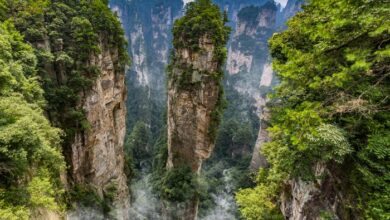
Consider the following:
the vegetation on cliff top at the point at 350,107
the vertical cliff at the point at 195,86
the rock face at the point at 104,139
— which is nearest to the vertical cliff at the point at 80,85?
the rock face at the point at 104,139

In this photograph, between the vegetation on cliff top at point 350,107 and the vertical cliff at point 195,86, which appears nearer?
the vegetation on cliff top at point 350,107

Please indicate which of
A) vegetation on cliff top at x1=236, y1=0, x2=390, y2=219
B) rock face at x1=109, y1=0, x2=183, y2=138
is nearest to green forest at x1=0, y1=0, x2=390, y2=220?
vegetation on cliff top at x1=236, y1=0, x2=390, y2=219

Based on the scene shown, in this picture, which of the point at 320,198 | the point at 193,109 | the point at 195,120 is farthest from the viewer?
the point at 195,120

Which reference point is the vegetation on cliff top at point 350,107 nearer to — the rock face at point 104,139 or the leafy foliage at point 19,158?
the leafy foliage at point 19,158

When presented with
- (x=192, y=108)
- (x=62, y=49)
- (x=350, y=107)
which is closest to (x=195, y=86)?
(x=192, y=108)

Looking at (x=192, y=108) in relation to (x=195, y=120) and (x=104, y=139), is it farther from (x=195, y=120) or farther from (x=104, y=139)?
(x=104, y=139)

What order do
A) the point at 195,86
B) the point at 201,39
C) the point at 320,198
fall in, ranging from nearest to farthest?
the point at 320,198
the point at 201,39
the point at 195,86
